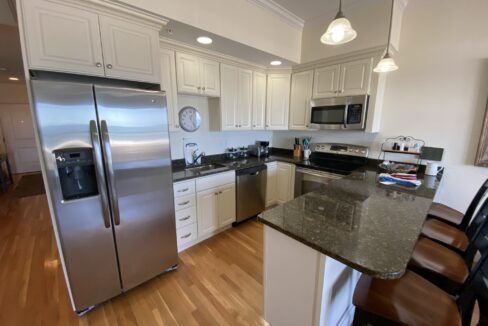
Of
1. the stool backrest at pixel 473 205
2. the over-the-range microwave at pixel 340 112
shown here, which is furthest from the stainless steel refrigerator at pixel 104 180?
the stool backrest at pixel 473 205

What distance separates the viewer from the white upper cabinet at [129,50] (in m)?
1.63

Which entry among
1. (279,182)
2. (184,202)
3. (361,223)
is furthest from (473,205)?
(184,202)

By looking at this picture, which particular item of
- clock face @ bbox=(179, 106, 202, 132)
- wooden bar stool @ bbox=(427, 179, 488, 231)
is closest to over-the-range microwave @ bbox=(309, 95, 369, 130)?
wooden bar stool @ bbox=(427, 179, 488, 231)

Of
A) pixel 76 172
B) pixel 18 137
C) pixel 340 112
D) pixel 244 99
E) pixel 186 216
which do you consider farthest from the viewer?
pixel 18 137

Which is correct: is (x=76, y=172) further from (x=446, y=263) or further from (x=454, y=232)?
(x=454, y=232)

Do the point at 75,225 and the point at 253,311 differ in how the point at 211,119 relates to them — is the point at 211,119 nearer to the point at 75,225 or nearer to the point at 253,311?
the point at 75,225

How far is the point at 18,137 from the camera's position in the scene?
5918 millimetres

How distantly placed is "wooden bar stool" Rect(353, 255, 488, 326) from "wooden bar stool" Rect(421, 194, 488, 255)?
540 mm

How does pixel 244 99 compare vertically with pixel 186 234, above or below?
above

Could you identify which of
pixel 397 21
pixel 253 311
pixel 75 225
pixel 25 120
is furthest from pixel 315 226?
pixel 25 120

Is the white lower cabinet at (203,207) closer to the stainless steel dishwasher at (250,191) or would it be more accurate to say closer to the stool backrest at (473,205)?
the stainless steel dishwasher at (250,191)

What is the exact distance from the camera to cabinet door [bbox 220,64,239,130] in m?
2.82

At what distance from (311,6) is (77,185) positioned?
10.1ft

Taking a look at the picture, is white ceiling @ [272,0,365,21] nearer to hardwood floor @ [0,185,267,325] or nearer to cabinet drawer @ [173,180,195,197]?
cabinet drawer @ [173,180,195,197]
